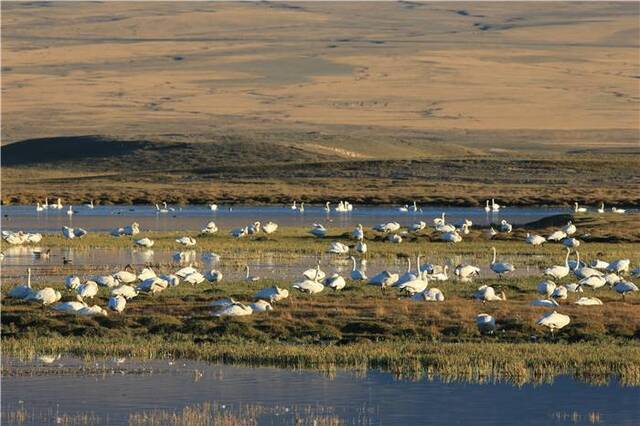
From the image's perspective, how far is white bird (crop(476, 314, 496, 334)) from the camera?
68.4 ft

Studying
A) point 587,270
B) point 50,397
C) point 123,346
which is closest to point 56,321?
point 123,346

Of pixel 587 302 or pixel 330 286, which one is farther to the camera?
pixel 330 286

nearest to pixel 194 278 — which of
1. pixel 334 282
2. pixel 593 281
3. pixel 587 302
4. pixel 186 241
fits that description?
pixel 334 282

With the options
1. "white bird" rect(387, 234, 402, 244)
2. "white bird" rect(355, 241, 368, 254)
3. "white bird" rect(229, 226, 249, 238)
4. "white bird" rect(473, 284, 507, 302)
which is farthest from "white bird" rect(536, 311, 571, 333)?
"white bird" rect(229, 226, 249, 238)

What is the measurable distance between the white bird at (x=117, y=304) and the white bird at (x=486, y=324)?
5.47 m

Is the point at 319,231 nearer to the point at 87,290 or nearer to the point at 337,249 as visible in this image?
the point at 337,249

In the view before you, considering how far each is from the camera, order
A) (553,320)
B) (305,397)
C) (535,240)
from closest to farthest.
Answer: (305,397) < (553,320) < (535,240)

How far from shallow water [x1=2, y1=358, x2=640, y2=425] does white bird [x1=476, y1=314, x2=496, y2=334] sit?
3318 millimetres

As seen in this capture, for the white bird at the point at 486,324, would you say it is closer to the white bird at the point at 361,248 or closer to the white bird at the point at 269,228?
the white bird at the point at 361,248

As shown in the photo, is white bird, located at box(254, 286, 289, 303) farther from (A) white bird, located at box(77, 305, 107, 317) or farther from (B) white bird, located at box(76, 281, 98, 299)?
(A) white bird, located at box(77, 305, 107, 317)

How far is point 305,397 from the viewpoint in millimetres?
16266

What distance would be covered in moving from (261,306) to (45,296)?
344 cm

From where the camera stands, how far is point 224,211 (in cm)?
6275

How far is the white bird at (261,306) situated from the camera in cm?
2227
